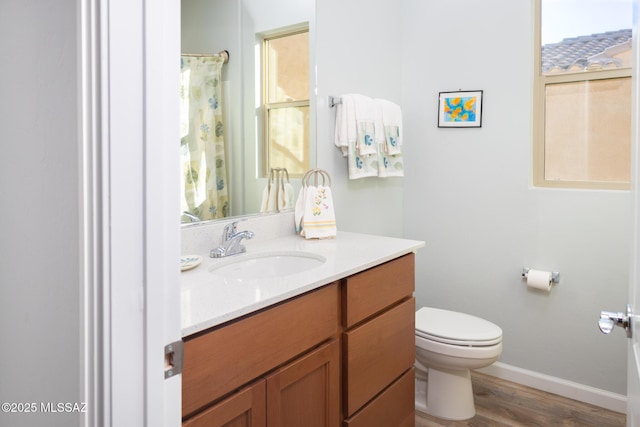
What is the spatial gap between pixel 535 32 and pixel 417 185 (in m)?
1.03

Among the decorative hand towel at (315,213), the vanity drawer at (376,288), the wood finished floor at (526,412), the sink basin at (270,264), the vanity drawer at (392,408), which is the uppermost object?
the decorative hand towel at (315,213)

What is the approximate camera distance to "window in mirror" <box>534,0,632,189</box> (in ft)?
7.19

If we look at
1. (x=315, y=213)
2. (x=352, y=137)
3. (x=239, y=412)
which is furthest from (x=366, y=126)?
(x=239, y=412)

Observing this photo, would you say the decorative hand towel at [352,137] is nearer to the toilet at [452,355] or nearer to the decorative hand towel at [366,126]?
the decorative hand towel at [366,126]

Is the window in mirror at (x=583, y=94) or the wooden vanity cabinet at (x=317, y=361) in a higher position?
the window in mirror at (x=583, y=94)

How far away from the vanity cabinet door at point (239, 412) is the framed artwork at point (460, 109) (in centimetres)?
197

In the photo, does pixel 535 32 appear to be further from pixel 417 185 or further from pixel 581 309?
pixel 581 309

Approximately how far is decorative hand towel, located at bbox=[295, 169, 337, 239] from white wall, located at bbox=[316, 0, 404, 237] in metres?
0.23

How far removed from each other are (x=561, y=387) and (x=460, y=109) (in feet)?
5.24

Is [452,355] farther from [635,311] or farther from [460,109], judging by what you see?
[460,109]

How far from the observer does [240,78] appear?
1845 mm

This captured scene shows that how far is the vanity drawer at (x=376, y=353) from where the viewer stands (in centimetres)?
152

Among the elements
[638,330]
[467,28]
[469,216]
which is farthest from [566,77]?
[638,330]

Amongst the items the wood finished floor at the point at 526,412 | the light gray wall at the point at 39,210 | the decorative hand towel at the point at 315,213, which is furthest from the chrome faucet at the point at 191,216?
the wood finished floor at the point at 526,412
